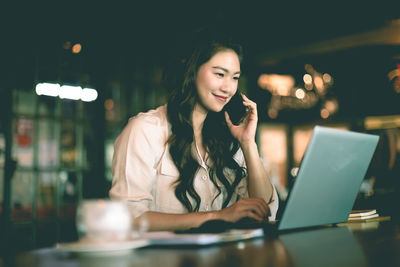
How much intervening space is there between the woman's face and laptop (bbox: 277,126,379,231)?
718 millimetres

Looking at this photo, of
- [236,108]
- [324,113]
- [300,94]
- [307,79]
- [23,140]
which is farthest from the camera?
[324,113]

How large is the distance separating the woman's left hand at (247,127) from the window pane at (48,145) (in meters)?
2.53

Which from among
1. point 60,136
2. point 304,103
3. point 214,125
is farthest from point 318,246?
point 304,103

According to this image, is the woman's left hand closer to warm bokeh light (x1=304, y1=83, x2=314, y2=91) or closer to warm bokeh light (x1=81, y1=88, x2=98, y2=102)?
warm bokeh light (x1=81, y1=88, x2=98, y2=102)

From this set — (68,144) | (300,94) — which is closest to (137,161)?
(68,144)

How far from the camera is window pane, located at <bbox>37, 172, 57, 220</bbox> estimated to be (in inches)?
157

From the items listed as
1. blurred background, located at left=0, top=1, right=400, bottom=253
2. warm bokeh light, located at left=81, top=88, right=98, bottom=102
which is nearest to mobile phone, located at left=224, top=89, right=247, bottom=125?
blurred background, located at left=0, top=1, right=400, bottom=253

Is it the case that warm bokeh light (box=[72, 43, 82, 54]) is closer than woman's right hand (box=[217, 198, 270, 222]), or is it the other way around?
woman's right hand (box=[217, 198, 270, 222])

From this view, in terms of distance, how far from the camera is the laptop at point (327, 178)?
112 centimetres

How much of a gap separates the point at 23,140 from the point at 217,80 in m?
2.61

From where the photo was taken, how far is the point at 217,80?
188cm

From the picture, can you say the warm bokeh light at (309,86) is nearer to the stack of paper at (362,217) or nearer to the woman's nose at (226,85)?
the woman's nose at (226,85)

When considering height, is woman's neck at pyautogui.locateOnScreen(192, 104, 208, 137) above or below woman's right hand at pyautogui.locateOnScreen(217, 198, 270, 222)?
above

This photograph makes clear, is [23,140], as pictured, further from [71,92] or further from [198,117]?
[198,117]
